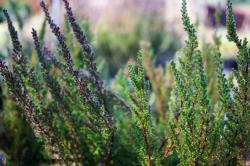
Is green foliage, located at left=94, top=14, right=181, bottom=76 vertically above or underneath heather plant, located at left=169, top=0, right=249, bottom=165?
above

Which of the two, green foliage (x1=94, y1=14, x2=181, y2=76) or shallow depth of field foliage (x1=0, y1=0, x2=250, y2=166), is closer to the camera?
shallow depth of field foliage (x1=0, y1=0, x2=250, y2=166)

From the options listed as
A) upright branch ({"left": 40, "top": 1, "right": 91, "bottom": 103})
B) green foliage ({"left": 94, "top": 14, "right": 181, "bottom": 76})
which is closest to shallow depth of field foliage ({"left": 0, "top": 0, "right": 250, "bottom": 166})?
upright branch ({"left": 40, "top": 1, "right": 91, "bottom": 103})

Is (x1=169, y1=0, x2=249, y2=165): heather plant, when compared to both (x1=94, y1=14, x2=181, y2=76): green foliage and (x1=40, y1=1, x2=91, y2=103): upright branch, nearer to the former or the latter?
(x1=40, y1=1, x2=91, y2=103): upright branch

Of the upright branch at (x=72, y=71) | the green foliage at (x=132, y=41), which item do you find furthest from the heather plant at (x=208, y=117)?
the green foliage at (x=132, y=41)

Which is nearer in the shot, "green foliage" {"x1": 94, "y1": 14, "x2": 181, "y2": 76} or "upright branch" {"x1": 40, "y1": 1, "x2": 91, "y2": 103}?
"upright branch" {"x1": 40, "y1": 1, "x2": 91, "y2": 103}

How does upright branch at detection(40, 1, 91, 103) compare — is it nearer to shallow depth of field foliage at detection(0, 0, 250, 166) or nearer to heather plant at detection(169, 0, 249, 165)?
shallow depth of field foliage at detection(0, 0, 250, 166)

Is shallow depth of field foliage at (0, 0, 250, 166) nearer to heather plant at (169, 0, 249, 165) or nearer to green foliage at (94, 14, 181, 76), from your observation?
heather plant at (169, 0, 249, 165)

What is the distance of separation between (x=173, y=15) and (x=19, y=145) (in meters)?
7.31

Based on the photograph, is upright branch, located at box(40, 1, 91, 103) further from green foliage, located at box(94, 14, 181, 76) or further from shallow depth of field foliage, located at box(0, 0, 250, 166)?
green foliage, located at box(94, 14, 181, 76)

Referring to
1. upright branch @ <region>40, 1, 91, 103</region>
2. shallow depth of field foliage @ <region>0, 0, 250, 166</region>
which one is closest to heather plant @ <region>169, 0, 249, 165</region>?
shallow depth of field foliage @ <region>0, 0, 250, 166</region>

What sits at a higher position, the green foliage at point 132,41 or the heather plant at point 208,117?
the green foliage at point 132,41

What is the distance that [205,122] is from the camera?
84cm

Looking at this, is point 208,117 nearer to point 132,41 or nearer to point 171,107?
point 171,107

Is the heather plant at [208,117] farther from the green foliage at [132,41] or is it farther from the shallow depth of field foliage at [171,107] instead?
the green foliage at [132,41]
